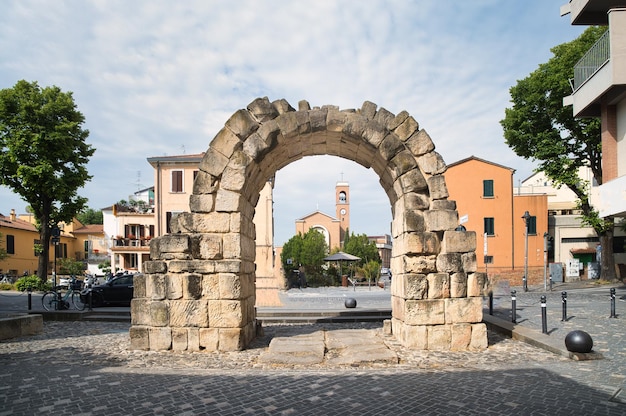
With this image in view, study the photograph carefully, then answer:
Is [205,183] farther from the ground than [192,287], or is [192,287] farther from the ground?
[205,183]

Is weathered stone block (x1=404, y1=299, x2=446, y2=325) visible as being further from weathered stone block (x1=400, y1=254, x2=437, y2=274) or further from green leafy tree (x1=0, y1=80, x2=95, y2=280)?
green leafy tree (x1=0, y1=80, x2=95, y2=280)

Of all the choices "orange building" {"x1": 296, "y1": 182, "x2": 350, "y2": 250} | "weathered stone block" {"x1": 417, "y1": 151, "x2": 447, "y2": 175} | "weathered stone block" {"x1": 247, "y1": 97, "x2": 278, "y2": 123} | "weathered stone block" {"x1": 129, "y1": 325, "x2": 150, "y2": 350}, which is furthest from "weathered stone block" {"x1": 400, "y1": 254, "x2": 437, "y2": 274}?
"orange building" {"x1": 296, "y1": 182, "x2": 350, "y2": 250}

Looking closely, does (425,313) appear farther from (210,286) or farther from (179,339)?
(179,339)

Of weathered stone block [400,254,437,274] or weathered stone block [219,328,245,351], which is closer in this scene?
weathered stone block [219,328,245,351]

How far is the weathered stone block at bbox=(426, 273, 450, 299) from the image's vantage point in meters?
8.31

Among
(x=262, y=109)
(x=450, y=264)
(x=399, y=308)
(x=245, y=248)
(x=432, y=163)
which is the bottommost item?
(x=399, y=308)

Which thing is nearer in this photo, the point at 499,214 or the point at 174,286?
the point at 174,286

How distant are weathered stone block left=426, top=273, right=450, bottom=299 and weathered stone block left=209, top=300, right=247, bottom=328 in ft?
12.2

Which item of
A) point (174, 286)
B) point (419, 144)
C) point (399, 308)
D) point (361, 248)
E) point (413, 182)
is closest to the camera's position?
point (174, 286)

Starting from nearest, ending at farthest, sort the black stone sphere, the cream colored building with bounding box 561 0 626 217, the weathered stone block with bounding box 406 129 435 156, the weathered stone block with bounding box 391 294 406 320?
1. the black stone sphere
2. the weathered stone block with bounding box 391 294 406 320
3. the weathered stone block with bounding box 406 129 435 156
4. the cream colored building with bounding box 561 0 626 217

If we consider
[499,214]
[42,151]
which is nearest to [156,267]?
[42,151]

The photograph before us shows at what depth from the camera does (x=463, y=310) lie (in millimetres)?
8297

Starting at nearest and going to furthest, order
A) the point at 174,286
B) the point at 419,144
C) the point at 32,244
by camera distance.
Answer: the point at 174,286 → the point at 419,144 → the point at 32,244

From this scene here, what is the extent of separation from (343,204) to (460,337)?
64943 millimetres
